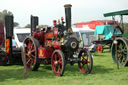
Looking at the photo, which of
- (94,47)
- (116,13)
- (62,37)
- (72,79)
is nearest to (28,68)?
(62,37)

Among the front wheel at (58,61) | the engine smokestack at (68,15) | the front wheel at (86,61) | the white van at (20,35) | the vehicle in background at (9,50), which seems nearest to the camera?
the front wheel at (58,61)

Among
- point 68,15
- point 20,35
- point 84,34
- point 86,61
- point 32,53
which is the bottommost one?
point 86,61

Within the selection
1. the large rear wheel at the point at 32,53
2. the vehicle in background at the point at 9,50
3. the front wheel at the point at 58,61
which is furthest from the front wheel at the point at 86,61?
the vehicle in background at the point at 9,50

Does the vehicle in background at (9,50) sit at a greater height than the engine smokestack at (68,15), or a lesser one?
lesser

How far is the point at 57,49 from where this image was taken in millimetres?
7191

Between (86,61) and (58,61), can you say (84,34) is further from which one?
(58,61)

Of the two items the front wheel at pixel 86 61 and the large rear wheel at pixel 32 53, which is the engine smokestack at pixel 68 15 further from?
the large rear wheel at pixel 32 53

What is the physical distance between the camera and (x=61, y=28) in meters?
7.30

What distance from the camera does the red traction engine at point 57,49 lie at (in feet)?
22.1

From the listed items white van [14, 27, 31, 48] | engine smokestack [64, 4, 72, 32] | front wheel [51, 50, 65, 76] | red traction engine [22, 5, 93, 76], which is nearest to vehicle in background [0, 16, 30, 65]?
red traction engine [22, 5, 93, 76]

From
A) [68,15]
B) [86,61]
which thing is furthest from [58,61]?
[68,15]

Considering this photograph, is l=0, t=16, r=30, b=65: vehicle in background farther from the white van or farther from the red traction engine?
A: the white van

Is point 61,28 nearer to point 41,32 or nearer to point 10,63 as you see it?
point 41,32

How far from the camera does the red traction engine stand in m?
6.73
